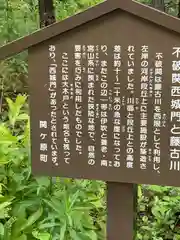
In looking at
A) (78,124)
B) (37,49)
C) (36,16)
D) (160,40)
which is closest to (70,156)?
(78,124)

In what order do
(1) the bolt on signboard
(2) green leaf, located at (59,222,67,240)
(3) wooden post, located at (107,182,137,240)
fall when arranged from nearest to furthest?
(1) the bolt on signboard < (2) green leaf, located at (59,222,67,240) < (3) wooden post, located at (107,182,137,240)

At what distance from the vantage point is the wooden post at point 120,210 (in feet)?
9.17

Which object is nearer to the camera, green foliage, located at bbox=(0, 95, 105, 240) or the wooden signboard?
the wooden signboard

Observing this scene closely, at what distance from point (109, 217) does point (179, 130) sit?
2.33 feet

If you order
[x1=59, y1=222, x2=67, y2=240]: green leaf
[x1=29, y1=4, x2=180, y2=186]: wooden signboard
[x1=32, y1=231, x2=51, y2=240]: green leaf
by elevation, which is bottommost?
[x1=32, y1=231, x2=51, y2=240]: green leaf

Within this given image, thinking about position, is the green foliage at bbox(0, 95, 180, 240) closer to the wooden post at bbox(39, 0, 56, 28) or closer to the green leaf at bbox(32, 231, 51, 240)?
the green leaf at bbox(32, 231, 51, 240)

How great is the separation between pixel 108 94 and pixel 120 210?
2.34ft

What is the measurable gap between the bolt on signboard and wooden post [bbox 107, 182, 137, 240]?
119 mm

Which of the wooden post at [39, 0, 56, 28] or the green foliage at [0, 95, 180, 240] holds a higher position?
the wooden post at [39, 0, 56, 28]

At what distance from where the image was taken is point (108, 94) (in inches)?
101

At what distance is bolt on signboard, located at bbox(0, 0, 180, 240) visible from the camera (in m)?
2.47

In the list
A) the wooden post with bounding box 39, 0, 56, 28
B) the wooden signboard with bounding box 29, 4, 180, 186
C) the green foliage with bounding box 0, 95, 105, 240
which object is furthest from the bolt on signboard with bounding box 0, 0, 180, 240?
the wooden post with bounding box 39, 0, 56, 28

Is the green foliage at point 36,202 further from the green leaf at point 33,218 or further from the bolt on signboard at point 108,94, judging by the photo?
the bolt on signboard at point 108,94

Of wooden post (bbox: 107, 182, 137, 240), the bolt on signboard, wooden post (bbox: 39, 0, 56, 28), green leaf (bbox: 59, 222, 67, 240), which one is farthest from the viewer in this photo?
wooden post (bbox: 39, 0, 56, 28)
